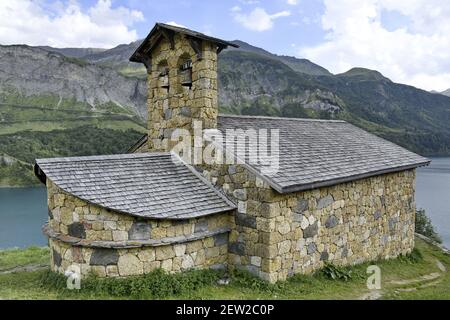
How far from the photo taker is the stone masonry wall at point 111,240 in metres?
6.48

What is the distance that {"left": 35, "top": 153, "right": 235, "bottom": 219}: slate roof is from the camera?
21.6 ft

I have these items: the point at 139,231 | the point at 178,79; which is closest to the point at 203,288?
the point at 139,231

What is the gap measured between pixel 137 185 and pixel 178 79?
114 inches

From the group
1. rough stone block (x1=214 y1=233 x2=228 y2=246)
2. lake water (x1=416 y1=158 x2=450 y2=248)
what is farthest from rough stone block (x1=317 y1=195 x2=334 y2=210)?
lake water (x1=416 y1=158 x2=450 y2=248)

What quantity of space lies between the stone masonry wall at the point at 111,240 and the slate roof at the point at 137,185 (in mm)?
165

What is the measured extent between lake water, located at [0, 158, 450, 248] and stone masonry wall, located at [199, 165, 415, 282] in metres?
22.6

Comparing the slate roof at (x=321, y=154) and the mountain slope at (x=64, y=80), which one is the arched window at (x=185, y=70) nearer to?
the slate roof at (x=321, y=154)

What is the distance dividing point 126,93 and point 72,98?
55.9ft

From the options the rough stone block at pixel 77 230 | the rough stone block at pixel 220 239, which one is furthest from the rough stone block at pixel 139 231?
the rough stone block at pixel 220 239

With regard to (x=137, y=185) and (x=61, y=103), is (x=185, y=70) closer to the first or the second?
(x=137, y=185)

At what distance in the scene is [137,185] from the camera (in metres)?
7.19

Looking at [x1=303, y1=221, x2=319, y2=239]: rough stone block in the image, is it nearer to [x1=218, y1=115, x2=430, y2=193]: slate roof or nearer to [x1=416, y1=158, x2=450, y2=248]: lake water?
[x1=218, y1=115, x2=430, y2=193]: slate roof
